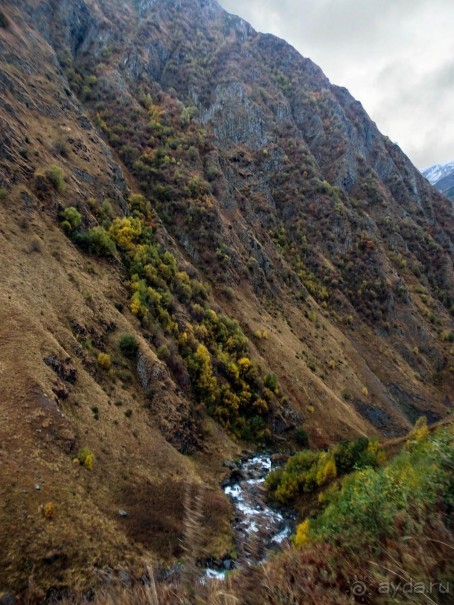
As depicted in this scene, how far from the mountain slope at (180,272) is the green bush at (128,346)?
49 cm

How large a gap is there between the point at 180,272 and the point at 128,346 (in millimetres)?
20464

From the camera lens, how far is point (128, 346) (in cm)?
3462

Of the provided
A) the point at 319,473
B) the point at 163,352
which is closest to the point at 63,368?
the point at 163,352

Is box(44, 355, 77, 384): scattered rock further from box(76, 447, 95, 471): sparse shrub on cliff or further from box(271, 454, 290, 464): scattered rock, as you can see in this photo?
box(271, 454, 290, 464): scattered rock

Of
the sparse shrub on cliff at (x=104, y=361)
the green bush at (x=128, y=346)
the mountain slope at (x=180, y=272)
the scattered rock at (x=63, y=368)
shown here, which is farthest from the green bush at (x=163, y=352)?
the scattered rock at (x=63, y=368)

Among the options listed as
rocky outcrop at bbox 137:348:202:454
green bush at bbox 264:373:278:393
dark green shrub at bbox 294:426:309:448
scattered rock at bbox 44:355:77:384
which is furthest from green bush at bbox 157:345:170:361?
dark green shrub at bbox 294:426:309:448

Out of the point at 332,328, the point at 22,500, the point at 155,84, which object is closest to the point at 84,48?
the point at 155,84

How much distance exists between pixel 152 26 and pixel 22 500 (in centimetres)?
12453

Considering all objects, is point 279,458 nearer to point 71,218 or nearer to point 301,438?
point 301,438

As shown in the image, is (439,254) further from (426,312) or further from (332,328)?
(332,328)

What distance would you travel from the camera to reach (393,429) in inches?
2282

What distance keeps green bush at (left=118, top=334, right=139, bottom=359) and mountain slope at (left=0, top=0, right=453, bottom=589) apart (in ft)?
1.59

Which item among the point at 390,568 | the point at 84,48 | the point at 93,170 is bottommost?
the point at 390,568

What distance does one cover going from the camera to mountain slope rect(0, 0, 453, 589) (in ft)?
74.8
